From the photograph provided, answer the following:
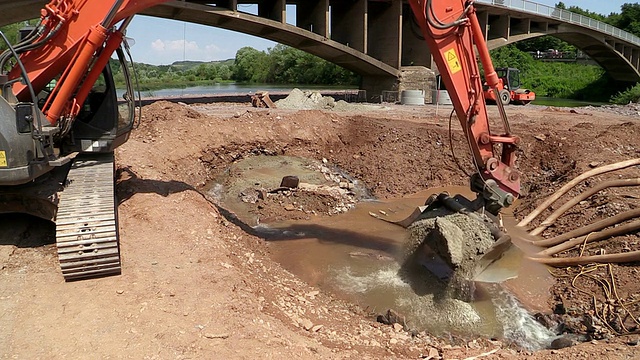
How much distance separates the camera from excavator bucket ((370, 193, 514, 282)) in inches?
247

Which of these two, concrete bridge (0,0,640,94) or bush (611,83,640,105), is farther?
bush (611,83,640,105)

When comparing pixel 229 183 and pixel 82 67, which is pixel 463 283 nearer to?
pixel 82 67

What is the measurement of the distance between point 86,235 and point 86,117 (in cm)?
226

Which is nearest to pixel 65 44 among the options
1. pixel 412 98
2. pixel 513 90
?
pixel 412 98

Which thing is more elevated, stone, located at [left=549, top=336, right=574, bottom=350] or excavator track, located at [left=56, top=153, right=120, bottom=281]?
excavator track, located at [left=56, top=153, right=120, bottom=281]

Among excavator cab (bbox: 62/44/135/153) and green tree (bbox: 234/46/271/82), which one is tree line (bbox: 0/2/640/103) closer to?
green tree (bbox: 234/46/271/82)

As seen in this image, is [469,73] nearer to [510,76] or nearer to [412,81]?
[510,76]

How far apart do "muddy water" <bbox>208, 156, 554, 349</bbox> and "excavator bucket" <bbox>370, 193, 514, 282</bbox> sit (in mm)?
217

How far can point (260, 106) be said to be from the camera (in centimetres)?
2084

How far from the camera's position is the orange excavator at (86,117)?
498 centimetres

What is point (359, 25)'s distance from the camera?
1074 inches

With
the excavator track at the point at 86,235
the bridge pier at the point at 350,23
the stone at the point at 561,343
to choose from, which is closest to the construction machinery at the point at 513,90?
the bridge pier at the point at 350,23

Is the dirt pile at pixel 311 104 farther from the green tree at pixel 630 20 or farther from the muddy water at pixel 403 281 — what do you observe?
the green tree at pixel 630 20

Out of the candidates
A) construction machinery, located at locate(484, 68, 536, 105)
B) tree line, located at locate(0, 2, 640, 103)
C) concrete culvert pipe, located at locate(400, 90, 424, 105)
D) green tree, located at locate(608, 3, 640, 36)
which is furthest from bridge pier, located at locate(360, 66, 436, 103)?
green tree, located at locate(608, 3, 640, 36)
